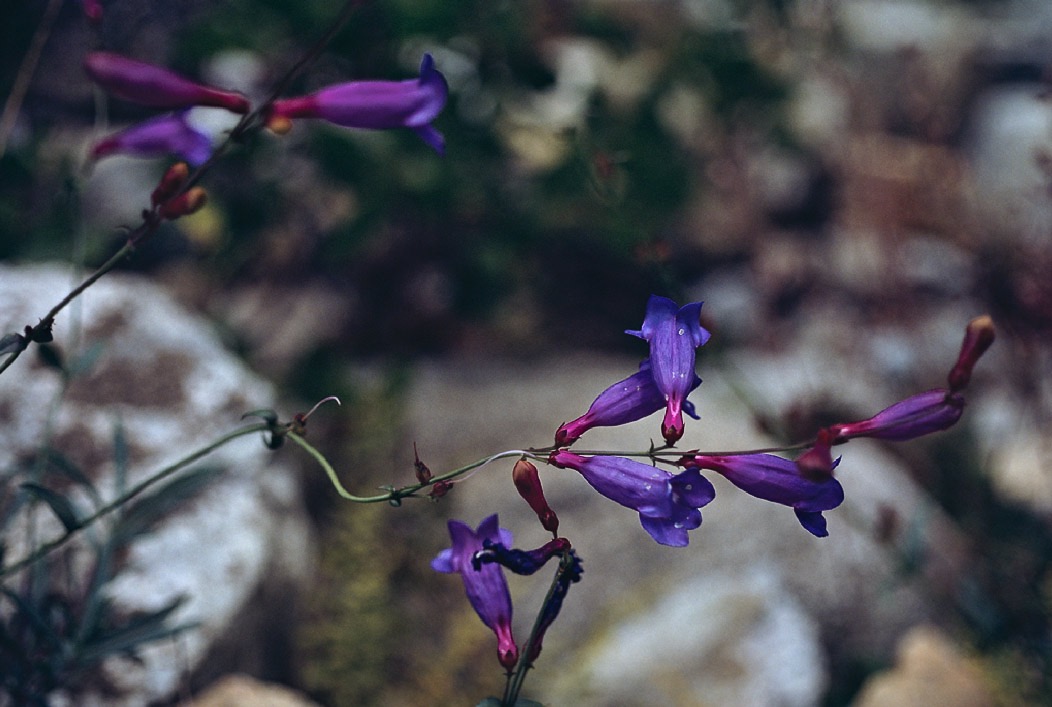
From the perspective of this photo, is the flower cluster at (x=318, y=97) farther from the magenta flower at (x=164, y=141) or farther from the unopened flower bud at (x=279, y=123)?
the magenta flower at (x=164, y=141)

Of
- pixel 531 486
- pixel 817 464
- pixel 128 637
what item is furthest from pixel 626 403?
pixel 128 637

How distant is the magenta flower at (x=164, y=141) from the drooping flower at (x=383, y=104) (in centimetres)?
35

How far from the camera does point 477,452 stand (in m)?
3.36

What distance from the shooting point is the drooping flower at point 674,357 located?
1118 mm

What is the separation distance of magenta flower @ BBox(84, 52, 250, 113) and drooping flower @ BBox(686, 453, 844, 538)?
2.58 feet

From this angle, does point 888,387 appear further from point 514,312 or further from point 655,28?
point 655,28

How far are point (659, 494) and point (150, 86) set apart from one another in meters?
0.84

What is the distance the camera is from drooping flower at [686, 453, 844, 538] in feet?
3.57

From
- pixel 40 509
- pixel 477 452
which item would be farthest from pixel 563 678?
pixel 40 509

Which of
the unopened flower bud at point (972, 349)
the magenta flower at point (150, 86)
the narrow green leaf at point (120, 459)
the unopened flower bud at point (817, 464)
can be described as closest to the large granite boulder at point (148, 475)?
the narrow green leaf at point (120, 459)

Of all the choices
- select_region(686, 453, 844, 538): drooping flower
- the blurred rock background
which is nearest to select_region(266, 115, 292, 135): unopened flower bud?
the blurred rock background

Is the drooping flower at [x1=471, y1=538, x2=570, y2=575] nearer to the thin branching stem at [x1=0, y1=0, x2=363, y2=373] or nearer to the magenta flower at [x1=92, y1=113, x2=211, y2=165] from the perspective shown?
the thin branching stem at [x1=0, y1=0, x2=363, y2=373]

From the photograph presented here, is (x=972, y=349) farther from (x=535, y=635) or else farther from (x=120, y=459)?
(x=120, y=459)

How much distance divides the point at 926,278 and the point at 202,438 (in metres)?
4.29
